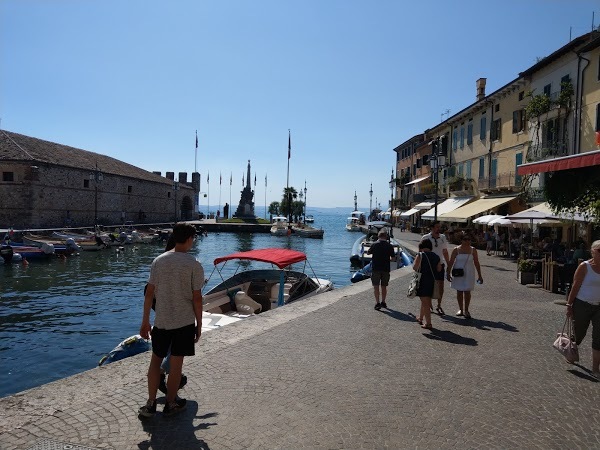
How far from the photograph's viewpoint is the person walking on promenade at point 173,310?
4578mm

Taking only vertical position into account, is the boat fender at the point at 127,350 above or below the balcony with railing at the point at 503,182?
below

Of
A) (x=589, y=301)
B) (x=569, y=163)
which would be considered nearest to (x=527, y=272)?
(x=569, y=163)

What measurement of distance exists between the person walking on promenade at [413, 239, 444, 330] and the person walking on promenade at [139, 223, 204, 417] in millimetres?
5005

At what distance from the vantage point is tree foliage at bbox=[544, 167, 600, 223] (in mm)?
11289

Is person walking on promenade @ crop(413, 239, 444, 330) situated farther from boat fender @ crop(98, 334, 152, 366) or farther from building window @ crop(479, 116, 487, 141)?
building window @ crop(479, 116, 487, 141)

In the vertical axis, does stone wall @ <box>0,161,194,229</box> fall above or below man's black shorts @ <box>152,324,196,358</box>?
above

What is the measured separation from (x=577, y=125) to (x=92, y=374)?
24.6 m

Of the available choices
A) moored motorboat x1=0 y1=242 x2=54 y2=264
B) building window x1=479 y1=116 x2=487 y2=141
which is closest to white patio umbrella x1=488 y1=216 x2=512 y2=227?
building window x1=479 y1=116 x2=487 y2=141

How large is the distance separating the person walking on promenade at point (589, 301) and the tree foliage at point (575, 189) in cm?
539

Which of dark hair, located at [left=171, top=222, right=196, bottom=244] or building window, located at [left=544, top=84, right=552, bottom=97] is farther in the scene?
building window, located at [left=544, top=84, right=552, bottom=97]

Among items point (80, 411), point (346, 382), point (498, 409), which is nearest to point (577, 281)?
point (498, 409)

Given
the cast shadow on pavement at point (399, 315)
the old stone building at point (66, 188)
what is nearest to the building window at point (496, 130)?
the cast shadow on pavement at point (399, 315)

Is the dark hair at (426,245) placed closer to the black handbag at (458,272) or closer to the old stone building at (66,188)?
the black handbag at (458,272)

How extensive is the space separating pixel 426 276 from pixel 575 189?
6.20 meters
